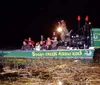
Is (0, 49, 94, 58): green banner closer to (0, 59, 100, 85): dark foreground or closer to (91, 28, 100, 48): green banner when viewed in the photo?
(0, 59, 100, 85): dark foreground

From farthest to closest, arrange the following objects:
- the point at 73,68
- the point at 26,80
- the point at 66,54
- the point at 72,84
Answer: the point at 66,54 < the point at 73,68 < the point at 26,80 < the point at 72,84

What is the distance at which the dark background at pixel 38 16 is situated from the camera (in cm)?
3394

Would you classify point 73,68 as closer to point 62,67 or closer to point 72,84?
point 62,67

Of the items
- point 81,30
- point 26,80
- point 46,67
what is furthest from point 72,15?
point 26,80

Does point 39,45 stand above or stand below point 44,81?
above

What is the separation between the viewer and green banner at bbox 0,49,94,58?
1400cm

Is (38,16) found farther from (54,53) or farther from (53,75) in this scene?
(53,75)

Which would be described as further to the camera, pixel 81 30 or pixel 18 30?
pixel 18 30

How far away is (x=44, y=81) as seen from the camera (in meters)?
9.12

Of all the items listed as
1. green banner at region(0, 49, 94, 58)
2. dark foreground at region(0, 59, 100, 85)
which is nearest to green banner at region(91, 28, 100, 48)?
green banner at region(0, 49, 94, 58)

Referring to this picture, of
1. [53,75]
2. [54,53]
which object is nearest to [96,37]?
[54,53]

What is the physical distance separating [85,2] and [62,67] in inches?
1465

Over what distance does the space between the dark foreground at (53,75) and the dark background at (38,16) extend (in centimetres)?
1864

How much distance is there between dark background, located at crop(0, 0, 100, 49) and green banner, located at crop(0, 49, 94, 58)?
14.9m
